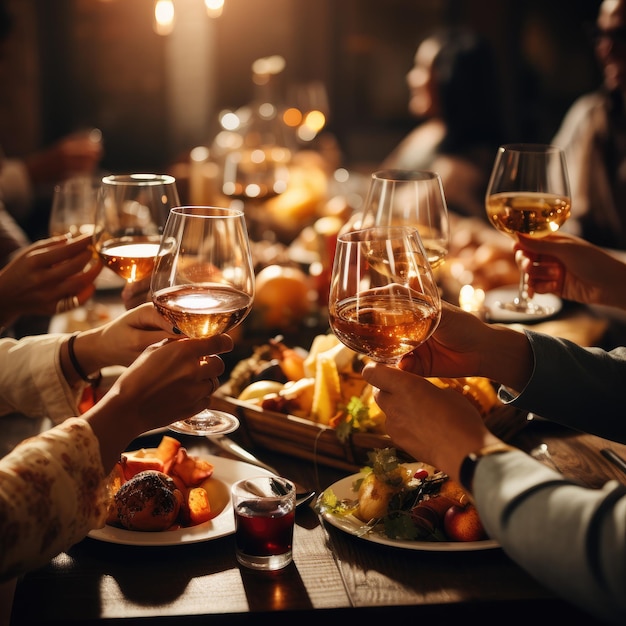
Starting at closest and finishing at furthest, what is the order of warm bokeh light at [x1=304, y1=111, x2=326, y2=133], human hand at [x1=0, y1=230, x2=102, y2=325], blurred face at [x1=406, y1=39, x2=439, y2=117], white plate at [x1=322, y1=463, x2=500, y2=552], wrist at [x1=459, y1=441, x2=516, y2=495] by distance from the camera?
1. wrist at [x1=459, y1=441, x2=516, y2=495]
2. white plate at [x1=322, y1=463, x2=500, y2=552]
3. human hand at [x1=0, y1=230, x2=102, y2=325]
4. blurred face at [x1=406, y1=39, x2=439, y2=117]
5. warm bokeh light at [x1=304, y1=111, x2=326, y2=133]

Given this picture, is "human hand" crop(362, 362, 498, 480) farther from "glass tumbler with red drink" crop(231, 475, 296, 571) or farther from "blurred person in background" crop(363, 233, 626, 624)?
"glass tumbler with red drink" crop(231, 475, 296, 571)

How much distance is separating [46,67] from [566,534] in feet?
20.3

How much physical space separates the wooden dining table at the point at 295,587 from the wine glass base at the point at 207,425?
0.52 feet

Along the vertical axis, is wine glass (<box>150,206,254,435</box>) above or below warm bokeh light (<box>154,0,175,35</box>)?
below

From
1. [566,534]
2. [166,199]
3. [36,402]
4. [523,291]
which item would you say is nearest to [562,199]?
[523,291]

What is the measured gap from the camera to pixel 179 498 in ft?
3.74

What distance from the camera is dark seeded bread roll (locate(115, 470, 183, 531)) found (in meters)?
1.09

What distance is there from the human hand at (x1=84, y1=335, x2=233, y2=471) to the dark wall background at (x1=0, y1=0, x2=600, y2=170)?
5.53 metres

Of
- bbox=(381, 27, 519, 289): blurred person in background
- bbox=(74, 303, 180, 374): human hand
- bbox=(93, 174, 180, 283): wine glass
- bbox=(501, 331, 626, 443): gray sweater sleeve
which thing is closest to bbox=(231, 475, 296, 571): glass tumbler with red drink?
bbox=(74, 303, 180, 374): human hand

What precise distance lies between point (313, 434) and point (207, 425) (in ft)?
0.62

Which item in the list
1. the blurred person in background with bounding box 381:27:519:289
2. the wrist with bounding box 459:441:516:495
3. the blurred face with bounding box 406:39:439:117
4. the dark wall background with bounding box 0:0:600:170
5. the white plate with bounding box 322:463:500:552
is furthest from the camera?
the dark wall background with bounding box 0:0:600:170

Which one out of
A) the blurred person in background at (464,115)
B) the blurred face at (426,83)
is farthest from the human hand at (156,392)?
the blurred face at (426,83)

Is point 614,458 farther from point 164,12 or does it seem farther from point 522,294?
point 164,12

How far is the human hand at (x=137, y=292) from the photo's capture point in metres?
Result: 1.48
